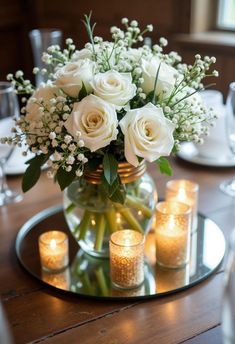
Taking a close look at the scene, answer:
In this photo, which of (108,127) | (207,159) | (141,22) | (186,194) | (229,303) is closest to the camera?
(229,303)

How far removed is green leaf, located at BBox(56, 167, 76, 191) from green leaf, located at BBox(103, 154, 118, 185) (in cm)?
6

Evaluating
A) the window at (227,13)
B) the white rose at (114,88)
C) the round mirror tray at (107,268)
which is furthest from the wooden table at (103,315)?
the window at (227,13)

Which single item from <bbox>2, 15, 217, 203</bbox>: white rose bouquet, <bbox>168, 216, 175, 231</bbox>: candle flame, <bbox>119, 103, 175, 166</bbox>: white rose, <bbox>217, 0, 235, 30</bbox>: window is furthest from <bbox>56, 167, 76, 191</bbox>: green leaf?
<bbox>217, 0, 235, 30</bbox>: window

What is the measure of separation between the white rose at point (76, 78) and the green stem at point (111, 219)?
0.78 ft

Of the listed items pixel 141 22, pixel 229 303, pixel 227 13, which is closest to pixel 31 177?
pixel 229 303

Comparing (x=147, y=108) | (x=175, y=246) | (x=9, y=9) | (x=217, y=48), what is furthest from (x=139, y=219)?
(x=9, y=9)

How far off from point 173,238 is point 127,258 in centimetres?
12

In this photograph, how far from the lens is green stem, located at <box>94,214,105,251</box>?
1024 millimetres

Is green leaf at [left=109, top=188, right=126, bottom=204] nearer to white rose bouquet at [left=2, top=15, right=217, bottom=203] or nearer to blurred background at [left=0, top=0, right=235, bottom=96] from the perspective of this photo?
white rose bouquet at [left=2, top=15, right=217, bottom=203]

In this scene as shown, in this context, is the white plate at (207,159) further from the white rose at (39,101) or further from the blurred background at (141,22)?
the blurred background at (141,22)

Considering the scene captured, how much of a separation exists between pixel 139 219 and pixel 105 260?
107 mm

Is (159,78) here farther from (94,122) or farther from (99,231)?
(99,231)

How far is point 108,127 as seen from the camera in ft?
2.83

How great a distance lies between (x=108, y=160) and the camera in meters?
0.91
